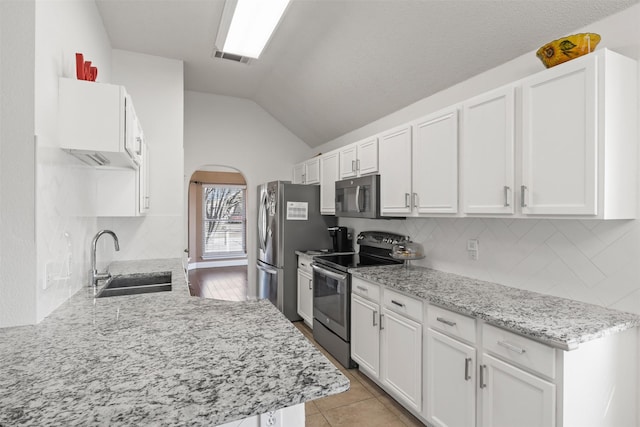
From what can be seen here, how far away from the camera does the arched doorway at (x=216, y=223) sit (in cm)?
811

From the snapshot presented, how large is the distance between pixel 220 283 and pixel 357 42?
557cm

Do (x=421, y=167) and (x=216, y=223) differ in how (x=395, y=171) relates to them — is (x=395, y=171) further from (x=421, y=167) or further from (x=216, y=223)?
(x=216, y=223)

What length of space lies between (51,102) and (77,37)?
745 millimetres

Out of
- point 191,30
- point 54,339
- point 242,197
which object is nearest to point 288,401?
point 54,339

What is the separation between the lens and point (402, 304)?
7.16 feet

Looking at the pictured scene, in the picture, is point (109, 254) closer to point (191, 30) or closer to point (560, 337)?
point (191, 30)

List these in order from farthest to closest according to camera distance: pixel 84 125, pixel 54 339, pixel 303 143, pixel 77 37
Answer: pixel 303 143
pixel 77 37
pixel 84 125
pixel 54 339

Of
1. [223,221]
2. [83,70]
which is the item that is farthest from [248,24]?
[223,221]

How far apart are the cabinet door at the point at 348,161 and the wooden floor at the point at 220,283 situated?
284 centimetres

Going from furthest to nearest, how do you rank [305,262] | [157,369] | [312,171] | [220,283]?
[220,283], [312,171], [305,262], [157,369]

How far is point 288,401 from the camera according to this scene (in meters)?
0.78

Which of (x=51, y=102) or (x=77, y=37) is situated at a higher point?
(x=77, y=37)

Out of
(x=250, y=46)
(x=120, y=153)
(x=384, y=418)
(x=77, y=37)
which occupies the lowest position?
(x=384, y=418)

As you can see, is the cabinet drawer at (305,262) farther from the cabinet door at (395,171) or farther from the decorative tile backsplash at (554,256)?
the decorative tile backsplash at (554,256)
